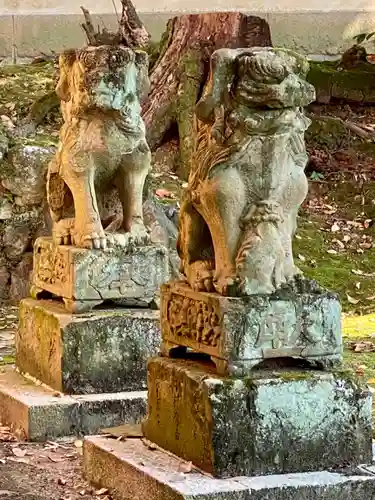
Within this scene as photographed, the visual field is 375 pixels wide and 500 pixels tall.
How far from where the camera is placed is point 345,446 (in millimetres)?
5438

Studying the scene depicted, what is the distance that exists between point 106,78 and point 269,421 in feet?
8.22

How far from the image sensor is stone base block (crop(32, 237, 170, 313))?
23.1 feet

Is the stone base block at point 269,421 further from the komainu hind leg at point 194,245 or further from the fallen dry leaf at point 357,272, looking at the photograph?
the fallen dry leaf at point 357,272

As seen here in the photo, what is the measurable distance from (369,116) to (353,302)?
447 cm

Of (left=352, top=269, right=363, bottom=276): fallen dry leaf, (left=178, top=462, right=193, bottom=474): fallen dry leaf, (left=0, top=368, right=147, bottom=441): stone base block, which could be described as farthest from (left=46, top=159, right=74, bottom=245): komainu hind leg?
(left=352, top=269, right=363, bottom=276): fallen dry leaf

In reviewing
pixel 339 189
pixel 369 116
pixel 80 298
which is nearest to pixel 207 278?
pixel 80 298

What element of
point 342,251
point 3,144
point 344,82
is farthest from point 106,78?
point 344,82

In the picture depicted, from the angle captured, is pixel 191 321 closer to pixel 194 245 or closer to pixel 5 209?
pixel 194 245

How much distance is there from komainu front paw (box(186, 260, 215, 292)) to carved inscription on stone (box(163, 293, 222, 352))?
0.21ft

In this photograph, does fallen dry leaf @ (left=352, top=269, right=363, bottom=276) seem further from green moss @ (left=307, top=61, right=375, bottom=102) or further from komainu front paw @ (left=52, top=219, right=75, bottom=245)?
komainu front paw @ (left=52, top=219, right=75, bottom=245)

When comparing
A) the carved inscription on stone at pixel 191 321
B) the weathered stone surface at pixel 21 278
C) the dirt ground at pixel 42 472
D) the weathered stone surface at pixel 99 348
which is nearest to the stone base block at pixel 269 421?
the carved inscription on stone at pixel 191 321

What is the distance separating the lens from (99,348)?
6973 millimetres

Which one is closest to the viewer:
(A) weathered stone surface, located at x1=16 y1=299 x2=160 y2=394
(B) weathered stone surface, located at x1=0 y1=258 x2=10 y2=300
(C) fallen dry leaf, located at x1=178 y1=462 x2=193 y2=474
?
(C) fallen dry leaf, located at x1=178 y1=462 x2=193 y2=474

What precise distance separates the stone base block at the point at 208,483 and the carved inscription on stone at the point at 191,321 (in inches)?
20.4
